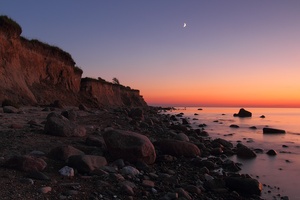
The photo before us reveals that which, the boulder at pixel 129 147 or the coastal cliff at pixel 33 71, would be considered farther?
the coastal cliff at pixel 33 71

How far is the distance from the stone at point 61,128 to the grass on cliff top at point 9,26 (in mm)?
17939

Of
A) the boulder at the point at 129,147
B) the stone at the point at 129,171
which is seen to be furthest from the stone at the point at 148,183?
the boulder at the point at 129,147

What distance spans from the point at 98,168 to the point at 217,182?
269 centimetres

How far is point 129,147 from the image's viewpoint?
24.1 feet

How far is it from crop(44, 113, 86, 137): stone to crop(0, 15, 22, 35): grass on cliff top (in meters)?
17.9

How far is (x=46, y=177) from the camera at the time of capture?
5352 millimetres

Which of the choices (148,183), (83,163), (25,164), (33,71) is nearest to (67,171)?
(83,163)

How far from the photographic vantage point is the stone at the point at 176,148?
9164 mm

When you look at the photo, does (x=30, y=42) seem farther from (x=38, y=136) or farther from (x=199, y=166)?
(x=199, y=166)

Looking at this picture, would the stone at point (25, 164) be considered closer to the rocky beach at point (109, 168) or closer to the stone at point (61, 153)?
the rocky beach at point (109, 168)

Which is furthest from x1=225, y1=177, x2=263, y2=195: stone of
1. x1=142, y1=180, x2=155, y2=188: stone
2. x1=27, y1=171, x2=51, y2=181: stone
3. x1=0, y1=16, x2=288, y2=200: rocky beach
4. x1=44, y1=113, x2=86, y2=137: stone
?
x1=44, y1=113, x2=86, y2=137: stone

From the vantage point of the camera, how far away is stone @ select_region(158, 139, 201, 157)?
361 inches

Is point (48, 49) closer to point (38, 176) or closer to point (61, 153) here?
point (61, 153)

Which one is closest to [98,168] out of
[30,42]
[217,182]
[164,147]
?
[217,182]
